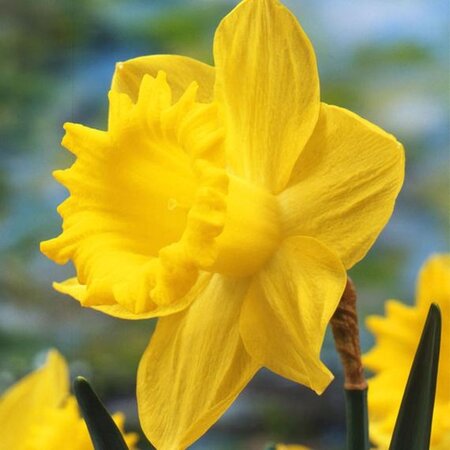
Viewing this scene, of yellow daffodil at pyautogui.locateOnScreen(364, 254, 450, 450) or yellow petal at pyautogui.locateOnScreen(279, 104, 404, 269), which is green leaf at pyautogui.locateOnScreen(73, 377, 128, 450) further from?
yellow daffodil at pyautogui.locateOnScreen(364, 254, 450, 450)

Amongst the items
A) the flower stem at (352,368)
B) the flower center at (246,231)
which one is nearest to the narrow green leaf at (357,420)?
the flower stem at (352,368)

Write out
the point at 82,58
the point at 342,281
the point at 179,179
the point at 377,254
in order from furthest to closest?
1. the point at 82,58
2. the point at 377,254
3. the point at 179,179
4. the point at 342,281

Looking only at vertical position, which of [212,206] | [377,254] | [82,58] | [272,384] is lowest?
[272,384]

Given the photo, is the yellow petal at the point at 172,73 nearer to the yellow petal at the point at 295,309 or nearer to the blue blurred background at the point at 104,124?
the yellow petal at the point at 295,309

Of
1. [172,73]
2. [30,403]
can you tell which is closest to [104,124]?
[30,403]

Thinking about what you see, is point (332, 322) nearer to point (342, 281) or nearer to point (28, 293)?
point (342, 281)

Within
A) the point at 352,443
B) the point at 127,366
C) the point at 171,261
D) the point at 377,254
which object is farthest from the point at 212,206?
the point at 127,366

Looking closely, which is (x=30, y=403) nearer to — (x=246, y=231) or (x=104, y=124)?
(x=246, y=231)
